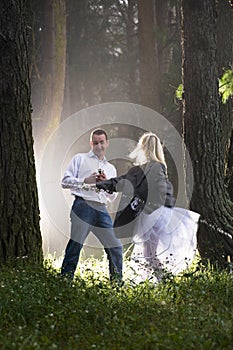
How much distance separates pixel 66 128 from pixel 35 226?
568 inches

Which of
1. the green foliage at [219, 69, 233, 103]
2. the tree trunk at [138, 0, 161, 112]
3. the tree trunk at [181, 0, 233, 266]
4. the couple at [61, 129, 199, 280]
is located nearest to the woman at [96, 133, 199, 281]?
the couple at [61, 129, 199, 280]

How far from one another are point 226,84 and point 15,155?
370cm

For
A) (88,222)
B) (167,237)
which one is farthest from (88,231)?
(167,237)

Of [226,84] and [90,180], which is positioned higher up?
[226,84]

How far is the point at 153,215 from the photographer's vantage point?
8875mm

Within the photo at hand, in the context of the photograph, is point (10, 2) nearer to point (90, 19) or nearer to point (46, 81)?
point (46, 81)

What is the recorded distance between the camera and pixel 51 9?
17.6 meters

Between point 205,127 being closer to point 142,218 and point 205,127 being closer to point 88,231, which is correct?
point 142,218

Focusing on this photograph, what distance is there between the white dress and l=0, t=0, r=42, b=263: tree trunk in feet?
4.93

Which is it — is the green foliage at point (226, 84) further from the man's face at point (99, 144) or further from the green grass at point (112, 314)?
the green grass at point (112, 314)

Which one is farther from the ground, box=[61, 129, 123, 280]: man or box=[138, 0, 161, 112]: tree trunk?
box=[138, 0, 161, 112]: tree trunk

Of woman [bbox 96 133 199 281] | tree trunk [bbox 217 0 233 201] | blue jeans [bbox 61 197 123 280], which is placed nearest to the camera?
blue jeans [bbox 61 197 123 280]

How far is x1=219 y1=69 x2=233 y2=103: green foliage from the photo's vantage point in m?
9.96

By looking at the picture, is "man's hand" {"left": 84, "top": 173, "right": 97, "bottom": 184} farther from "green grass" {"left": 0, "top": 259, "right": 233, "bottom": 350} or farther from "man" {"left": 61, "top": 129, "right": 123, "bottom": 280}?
"green grass" {"left": 0, "top": 259, "right": 233, "bottom": 350}
